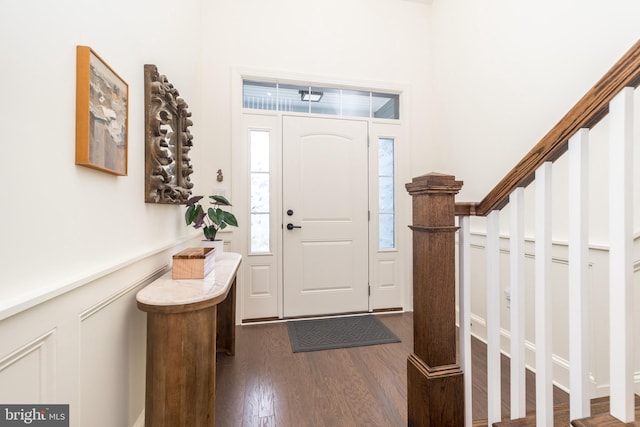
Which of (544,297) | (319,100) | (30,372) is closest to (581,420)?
(544,297)

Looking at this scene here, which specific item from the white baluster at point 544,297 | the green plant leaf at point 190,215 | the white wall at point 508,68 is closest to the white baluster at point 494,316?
the white baluster at point 544,297

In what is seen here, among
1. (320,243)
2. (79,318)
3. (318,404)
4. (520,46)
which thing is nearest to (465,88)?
(520,46)

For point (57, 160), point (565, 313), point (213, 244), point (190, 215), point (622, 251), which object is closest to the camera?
point (622, 251)

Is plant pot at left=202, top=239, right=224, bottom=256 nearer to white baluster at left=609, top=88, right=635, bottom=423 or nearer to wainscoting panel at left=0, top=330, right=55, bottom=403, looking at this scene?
wainscoting panel at left=0, top=330, right=55, bottom=403

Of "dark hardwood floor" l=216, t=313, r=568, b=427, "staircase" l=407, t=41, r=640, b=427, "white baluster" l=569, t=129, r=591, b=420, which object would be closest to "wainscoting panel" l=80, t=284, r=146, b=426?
"dark hardwood floor" l=216, t=313, r=568, b=427

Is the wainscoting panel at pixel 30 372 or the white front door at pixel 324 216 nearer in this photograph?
the wainscoting panel at pixel 30 372

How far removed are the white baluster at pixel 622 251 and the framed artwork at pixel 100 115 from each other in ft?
4.67

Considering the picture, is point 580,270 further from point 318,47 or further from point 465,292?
point 318,47

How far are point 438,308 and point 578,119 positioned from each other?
71 centimetres

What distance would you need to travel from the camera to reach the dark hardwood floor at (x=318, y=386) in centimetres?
155

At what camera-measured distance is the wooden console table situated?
1.08 m

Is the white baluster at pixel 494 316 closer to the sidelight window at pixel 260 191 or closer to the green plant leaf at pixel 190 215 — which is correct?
the green plant leaf at pixel 190 215

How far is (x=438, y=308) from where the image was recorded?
1.09 meters

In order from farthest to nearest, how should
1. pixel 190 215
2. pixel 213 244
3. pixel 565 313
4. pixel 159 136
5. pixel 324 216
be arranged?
pixel 324 216, pixel 213 244, pixel 190 215, pixel 565 313, pixel 159 136
